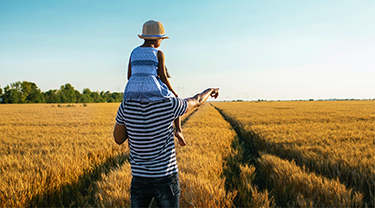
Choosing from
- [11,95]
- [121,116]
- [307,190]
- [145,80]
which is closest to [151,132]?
[121,116]

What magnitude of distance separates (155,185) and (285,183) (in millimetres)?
3094

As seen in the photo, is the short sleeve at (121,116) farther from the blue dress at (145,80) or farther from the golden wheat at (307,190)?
the golden wheat at (307,190)

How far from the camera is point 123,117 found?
1.30m

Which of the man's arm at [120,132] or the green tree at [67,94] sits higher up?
the green tree at [67,94]

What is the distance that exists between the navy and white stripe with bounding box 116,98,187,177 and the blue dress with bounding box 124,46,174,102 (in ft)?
0.16

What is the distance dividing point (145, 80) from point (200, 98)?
49cm

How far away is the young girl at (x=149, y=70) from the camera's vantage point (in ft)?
4.01

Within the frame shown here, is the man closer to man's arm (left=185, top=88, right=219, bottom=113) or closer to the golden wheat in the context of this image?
man's arm (left=185, top=88, right=219, bottom=113)

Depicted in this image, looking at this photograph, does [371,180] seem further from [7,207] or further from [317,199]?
[7,207]

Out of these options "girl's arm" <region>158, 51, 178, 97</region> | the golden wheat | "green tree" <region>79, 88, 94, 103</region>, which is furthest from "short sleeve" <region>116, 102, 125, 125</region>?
"green tree" <region>79, 88, 94, 103</region>

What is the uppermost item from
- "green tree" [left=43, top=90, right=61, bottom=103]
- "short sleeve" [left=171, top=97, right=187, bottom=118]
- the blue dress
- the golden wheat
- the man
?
"green tree" [left=43, top=90, right=61, bottom=103]

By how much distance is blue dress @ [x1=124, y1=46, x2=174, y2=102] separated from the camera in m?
1.22

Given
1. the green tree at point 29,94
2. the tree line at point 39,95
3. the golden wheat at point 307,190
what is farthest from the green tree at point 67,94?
the golden wheat at point 307,190

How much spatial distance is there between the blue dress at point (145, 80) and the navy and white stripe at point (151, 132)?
0.05 m
